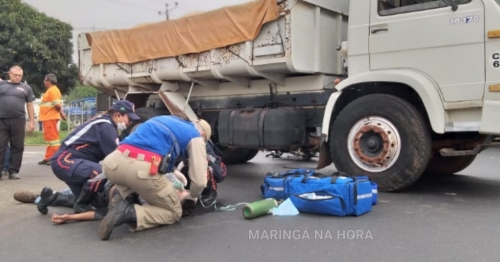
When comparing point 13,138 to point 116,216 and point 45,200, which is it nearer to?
point 45,200

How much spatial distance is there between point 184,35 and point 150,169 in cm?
389

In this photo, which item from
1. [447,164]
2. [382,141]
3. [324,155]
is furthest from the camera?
[447,164]

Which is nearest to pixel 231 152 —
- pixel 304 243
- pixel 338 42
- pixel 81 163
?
pixel 338 42

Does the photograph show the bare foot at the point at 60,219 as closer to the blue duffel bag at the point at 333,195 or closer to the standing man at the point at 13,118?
the blue duffel bag at the point at 333,195

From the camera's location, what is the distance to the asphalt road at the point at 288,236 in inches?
137

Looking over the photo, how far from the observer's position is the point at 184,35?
7391 mm

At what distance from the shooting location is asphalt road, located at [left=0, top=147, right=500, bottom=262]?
11.4ft

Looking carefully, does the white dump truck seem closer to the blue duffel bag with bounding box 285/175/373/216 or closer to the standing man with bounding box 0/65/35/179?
the blue duffel bag with bounding box 285/175/373/216

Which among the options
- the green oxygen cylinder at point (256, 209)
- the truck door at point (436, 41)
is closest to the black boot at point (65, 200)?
the green oxygen cylinder at point (256, 209)

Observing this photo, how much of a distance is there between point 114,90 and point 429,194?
6.04 meters

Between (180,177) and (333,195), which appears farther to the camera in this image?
(180,177)

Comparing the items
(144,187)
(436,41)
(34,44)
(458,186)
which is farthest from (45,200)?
(34,44)

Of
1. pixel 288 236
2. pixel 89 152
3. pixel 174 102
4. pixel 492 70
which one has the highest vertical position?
pixel 492 70

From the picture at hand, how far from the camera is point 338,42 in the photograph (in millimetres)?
6668
